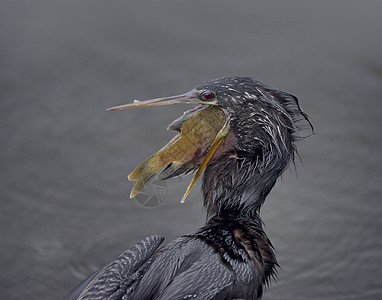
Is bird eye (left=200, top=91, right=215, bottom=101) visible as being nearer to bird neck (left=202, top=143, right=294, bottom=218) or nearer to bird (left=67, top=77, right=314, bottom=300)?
bird (left=67, top=77, right=314, bottom=300)

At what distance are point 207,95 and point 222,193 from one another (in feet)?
1.64

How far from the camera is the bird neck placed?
10.4ft

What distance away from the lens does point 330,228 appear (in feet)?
15.2

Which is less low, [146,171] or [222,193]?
[146,171]

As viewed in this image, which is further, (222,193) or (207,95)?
(222,193)

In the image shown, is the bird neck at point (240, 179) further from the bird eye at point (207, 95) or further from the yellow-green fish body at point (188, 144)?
the bird eye at point (207, 95)

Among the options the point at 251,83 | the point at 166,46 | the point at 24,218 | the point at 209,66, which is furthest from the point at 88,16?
the point at 251,83

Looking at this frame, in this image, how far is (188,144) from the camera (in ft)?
10.6

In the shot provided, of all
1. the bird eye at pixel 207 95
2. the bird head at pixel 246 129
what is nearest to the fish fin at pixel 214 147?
the bird head at pixel 246 129

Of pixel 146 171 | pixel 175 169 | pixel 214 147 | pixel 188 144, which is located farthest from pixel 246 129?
pixel 146 171

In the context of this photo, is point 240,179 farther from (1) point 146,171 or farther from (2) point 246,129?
(1) point 146,171

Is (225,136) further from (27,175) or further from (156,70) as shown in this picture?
(156,70)

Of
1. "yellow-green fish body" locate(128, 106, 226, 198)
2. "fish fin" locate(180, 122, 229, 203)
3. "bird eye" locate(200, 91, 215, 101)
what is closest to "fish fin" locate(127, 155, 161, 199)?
"yellow-green fish body" locate(128, 106, 226, 198)

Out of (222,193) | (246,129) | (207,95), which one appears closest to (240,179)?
(222,193)
